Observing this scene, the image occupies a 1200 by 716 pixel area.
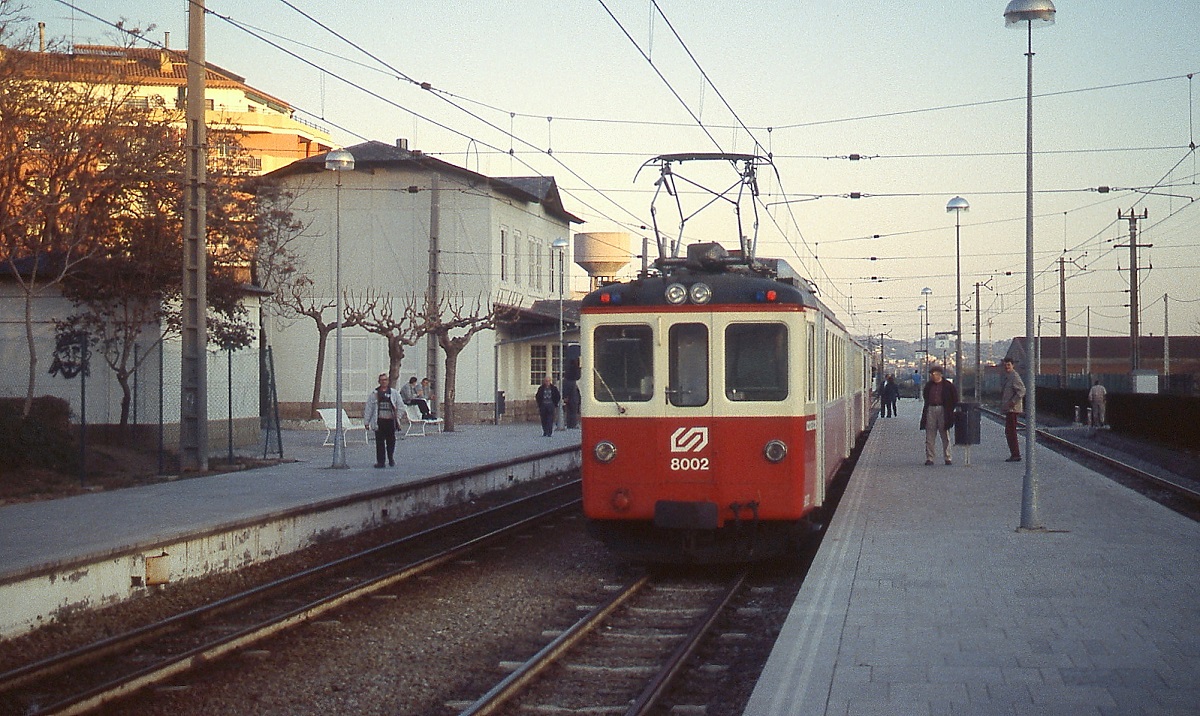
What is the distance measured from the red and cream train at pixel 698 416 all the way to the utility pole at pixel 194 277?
10.1 metres

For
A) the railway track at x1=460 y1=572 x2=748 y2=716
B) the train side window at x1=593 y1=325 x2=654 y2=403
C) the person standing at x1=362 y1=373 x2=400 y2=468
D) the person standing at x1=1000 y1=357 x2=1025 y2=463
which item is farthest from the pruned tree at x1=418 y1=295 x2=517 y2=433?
the railway track at x1=460 y1=572 x2=748 y2=716

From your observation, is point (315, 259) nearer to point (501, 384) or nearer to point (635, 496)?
point (501, 384)

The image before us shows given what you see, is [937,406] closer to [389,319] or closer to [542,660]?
[542,660]

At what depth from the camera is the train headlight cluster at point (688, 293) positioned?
12500 millimetres

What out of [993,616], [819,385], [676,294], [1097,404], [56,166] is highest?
[56,166]

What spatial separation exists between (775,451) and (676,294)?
1.77 m

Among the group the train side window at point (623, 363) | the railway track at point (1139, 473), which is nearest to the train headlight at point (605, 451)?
the train side window at point (623, 363)

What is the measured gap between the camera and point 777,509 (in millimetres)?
12227

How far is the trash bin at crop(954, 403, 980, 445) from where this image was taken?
23.5 meters

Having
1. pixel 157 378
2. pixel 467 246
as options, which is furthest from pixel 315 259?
pixel 157 378

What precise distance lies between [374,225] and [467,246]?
3.38m

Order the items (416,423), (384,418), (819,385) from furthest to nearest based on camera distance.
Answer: (416,423), (384,418), (819,385)

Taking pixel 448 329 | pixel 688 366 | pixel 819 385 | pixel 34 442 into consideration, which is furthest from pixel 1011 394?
pixel 448 329

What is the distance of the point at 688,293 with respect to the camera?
1255 cm
